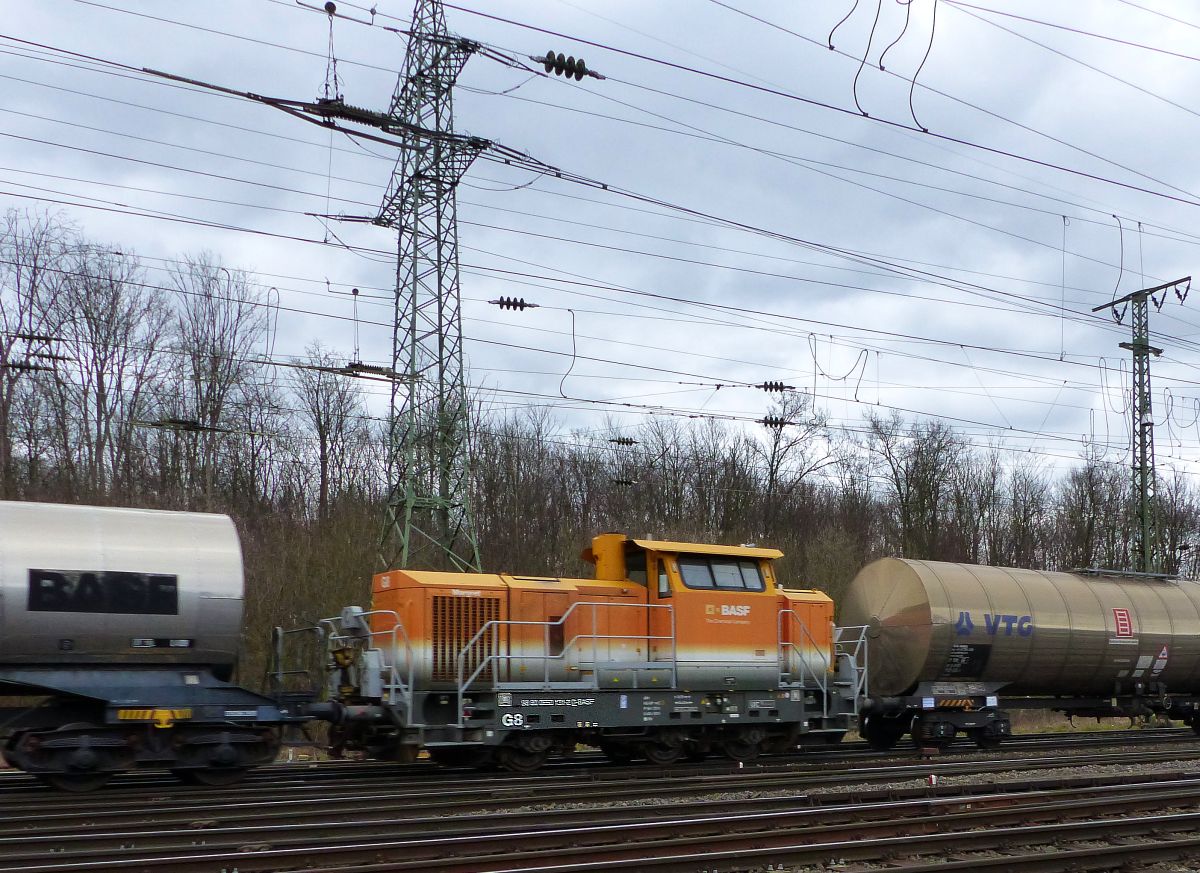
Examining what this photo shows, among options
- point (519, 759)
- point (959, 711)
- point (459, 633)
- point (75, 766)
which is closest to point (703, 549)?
point (459, 633)

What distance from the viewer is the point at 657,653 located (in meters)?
16.8

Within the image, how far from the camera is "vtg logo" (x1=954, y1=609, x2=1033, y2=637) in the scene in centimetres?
1921

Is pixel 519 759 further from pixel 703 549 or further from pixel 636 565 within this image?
A: pixel 703 549

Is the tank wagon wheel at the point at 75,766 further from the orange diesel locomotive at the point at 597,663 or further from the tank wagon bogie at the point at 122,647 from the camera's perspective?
the orange diesel locomotive at the point at 597,663

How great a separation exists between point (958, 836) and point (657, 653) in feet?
23.2

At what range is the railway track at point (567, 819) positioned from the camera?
9.04 meters

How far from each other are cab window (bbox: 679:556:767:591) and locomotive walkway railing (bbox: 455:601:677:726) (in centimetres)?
71

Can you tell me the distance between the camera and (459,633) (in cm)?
1568

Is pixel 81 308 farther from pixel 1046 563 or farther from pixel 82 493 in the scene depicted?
pixel 1046 563

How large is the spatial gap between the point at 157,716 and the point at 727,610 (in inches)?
336

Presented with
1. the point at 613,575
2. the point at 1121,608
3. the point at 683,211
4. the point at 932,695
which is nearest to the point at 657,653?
the point at 613,575

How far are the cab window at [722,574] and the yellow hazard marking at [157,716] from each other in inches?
297

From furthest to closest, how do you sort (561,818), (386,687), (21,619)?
(386,687) < (21,619) < (561,818)

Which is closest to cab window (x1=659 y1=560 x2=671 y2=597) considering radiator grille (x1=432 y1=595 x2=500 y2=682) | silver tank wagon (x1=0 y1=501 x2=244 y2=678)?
radiator grille (x1=432 y1=595 x2=500 y2=682)
